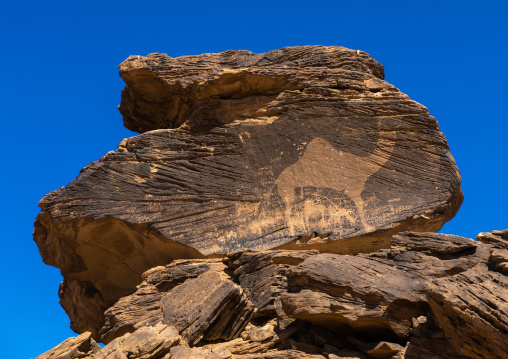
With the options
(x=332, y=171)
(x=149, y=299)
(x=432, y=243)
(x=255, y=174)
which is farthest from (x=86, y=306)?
(x=432, y=243)

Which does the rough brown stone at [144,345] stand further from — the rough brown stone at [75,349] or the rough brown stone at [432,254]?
the rough brown stone at [432,254]

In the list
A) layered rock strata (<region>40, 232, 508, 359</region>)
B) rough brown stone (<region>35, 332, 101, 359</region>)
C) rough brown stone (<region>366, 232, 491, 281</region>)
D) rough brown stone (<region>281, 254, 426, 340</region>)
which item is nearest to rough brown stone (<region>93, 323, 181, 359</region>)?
layered rock strata (<region>40, 232, 508, 359</region>)

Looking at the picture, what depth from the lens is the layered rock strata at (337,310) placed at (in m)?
8.12

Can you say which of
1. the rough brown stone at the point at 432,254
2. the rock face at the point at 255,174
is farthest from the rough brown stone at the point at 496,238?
the rock face at the point at 255,174

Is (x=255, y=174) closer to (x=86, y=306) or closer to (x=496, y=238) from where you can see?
(x=86, y=306)

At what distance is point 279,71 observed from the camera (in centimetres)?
1343

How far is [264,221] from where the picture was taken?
1222 centimetres

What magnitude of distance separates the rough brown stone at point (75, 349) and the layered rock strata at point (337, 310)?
40 mm

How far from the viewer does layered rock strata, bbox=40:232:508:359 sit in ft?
26.7

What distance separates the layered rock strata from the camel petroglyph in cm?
208

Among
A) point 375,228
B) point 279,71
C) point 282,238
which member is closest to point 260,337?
point 282,238

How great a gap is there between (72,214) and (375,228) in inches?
205

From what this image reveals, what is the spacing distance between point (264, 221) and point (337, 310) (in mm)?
3609

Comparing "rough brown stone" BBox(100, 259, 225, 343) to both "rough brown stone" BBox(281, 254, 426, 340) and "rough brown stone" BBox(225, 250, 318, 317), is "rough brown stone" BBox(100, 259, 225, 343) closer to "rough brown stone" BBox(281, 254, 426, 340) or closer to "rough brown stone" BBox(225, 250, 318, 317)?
"rough brown stone" BBox(225, 250, 318, 317)
